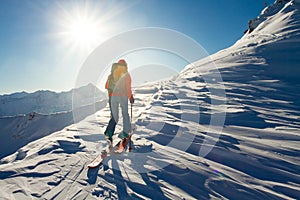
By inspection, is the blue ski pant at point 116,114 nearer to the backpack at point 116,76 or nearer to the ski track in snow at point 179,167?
the backpack at point 116,76

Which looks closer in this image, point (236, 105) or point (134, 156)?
point (134, 156)

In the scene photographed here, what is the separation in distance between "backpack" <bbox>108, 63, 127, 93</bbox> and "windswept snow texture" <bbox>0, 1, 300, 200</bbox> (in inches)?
60.4

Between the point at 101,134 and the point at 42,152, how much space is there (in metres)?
1.85

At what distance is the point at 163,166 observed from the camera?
3.40 metres

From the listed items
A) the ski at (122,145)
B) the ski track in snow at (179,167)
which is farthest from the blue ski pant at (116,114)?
the ski track in snow at (179,167)

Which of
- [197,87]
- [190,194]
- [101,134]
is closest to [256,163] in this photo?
[190,194]

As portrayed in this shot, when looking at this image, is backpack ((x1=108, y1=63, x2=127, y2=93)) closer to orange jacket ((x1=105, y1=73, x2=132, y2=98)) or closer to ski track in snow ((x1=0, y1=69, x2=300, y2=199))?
orange jacket ((x1=105, y1=73, x2=132, y2=98))

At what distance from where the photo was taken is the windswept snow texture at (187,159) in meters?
2.75

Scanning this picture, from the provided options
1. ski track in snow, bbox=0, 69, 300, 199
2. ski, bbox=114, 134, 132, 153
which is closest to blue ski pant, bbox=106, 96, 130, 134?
ski, bbox=114, 134, 132, 153

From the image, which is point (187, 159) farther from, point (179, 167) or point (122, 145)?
point (122, 145)

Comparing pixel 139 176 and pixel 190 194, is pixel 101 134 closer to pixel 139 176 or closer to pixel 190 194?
pixel 139 176

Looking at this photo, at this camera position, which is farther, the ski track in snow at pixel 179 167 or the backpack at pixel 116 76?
the backpack at pixel 116 76

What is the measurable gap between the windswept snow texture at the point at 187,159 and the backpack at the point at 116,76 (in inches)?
60.4

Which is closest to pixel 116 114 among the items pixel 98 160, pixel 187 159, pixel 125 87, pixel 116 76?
pixel 125 87
